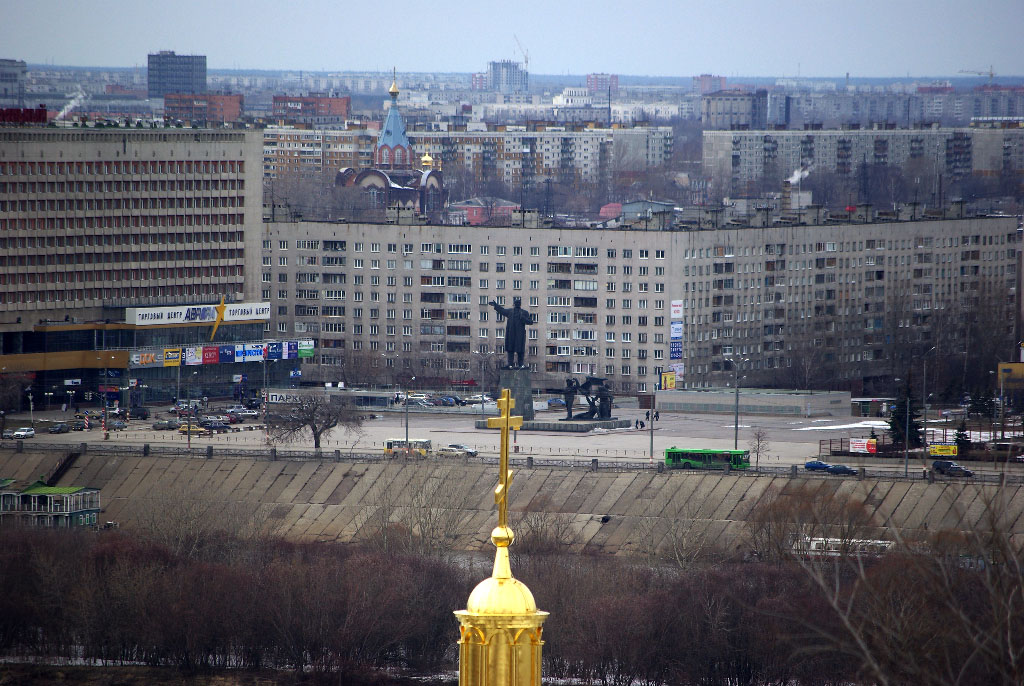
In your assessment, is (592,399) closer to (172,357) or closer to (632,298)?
(632,298)

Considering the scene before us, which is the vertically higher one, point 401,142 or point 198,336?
point 401,142

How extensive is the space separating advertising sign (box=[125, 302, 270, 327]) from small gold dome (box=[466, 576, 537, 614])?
84.0 m

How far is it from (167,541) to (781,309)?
5020 cm

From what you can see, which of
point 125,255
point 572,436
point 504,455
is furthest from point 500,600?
point 125,255

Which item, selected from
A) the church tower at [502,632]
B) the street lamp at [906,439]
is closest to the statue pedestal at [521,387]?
the street lamp at [906,439]

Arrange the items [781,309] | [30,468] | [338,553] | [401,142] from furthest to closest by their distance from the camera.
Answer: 1. [401,142]
2. [781,309]
3. [30,468]
4. [338,553]

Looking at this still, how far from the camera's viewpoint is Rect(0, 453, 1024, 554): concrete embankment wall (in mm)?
67875

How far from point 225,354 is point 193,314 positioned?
257 centimetres

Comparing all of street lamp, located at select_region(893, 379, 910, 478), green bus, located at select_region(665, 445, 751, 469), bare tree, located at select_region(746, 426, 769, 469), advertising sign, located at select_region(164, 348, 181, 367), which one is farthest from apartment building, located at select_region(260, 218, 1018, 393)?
green bus, located at select_region(665, 445, 751, 469)

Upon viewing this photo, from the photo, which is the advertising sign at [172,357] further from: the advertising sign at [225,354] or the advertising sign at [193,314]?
the advertising sign at [225,354]

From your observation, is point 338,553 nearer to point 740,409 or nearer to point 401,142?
point 740,409

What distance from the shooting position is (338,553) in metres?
66.4

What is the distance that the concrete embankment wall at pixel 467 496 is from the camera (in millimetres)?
67875

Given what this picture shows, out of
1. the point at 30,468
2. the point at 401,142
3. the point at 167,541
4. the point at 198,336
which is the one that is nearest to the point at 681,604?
the point at 167,541
